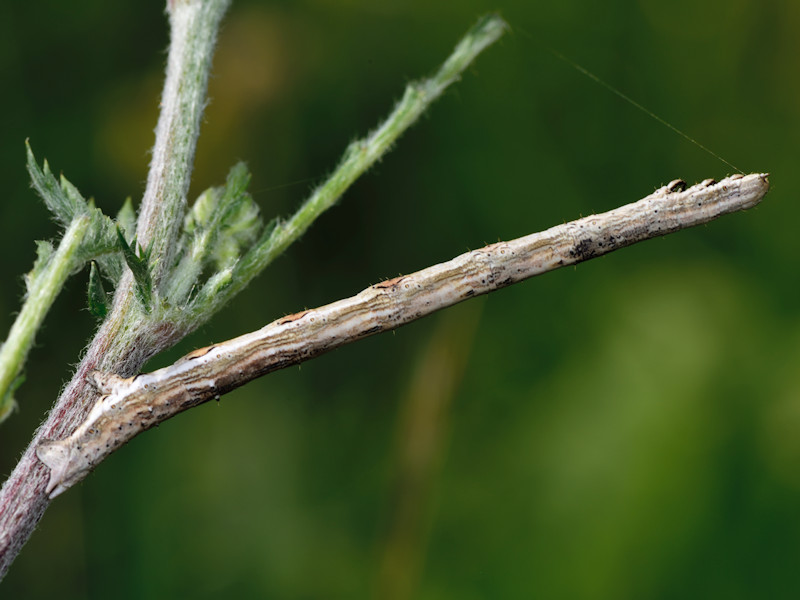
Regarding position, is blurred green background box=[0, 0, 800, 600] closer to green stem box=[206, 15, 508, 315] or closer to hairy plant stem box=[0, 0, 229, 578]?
green stem box=[206, 15, 508, 315]

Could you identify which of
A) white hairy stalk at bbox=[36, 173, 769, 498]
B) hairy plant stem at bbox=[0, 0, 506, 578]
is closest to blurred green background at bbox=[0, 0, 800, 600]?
white hairy stalk at bbox=[36, 173, 769, 498]

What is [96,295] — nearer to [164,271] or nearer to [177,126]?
[164,271]

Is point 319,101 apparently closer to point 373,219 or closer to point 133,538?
point 373,219

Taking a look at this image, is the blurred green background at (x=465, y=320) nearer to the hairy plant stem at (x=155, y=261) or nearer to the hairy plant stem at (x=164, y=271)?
the hairy plant stem at (x=164, y=271)

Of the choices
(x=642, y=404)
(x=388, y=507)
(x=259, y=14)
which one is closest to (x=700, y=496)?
(x=642, y=404)

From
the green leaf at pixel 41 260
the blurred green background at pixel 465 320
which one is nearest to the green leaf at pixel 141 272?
the green leaf at pixel 41 260

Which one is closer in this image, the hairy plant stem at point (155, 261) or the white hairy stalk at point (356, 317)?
the hairy plant stem at point (155, 261)
